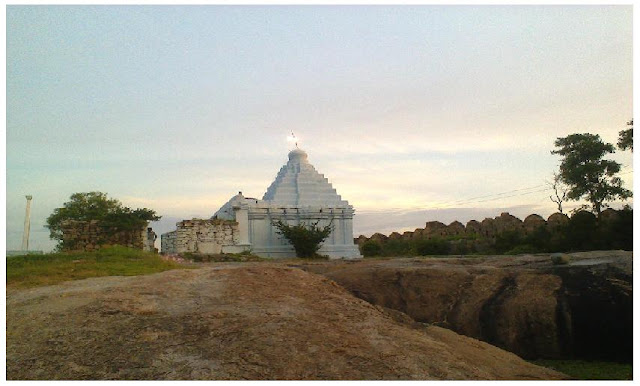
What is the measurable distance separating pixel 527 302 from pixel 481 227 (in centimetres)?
2260

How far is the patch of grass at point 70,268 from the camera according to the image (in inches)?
259

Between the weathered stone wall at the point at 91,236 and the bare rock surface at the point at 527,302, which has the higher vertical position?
the weathered stone wall at the point at 91,236

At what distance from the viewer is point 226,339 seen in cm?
378

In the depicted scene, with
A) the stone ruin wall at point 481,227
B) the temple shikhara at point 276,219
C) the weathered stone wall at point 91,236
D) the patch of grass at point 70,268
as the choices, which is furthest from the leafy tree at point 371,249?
the patch of grass at point 70,268

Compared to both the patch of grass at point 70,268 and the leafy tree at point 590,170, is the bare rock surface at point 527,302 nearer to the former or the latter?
the patch of grass at point 70,268

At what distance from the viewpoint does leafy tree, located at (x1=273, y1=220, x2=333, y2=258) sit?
20.4 meters

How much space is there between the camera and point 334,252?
22047mm

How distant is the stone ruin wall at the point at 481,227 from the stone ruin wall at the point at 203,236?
34.7 feet

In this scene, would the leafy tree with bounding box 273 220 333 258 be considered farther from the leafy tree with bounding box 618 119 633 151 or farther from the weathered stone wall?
the leafy tree with bounding box 618 119 633 151

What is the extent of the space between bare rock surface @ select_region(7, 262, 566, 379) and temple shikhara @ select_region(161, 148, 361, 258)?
46.6 feet

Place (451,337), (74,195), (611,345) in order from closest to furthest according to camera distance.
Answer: (451,337), (611,345), (74,195)

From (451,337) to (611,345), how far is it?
6.33ft

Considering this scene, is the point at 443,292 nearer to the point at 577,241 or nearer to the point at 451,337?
the point at 451,337

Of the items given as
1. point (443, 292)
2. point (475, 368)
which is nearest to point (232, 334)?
point (475, 368)
